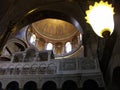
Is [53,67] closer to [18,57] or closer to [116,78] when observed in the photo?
[18,57]

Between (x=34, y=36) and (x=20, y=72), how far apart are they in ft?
38.0

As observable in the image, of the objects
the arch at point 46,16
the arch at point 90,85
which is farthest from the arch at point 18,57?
the arch at point 90,85

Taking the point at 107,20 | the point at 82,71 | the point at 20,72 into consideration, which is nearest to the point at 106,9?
the point at 107,20

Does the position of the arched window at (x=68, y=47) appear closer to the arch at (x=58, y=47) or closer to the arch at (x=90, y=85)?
the arch at (x=58, y=47)

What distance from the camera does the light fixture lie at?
148 inches

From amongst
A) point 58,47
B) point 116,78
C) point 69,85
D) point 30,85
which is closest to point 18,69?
point 30,85

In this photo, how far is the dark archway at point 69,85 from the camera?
369 inches

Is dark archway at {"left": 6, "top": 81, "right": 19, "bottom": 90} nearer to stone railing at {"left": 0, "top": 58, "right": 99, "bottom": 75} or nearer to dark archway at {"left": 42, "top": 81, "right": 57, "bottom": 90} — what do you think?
stone railing at {"left": 0, "top": 58, "right": 99, "bottom": 75}

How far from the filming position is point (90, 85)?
945 cm

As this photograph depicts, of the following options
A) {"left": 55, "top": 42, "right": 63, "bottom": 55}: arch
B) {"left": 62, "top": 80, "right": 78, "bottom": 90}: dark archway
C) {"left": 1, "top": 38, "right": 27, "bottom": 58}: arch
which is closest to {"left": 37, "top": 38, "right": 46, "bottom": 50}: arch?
{"left": 55, "top": 42, "right": 63, "bottom": 55}: arch

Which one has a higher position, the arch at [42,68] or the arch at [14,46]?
the arch at [14,46]

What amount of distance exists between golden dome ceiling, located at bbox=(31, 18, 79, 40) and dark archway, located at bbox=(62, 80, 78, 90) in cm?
1297

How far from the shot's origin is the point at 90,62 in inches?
391

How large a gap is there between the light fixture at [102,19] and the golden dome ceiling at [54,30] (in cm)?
1821
